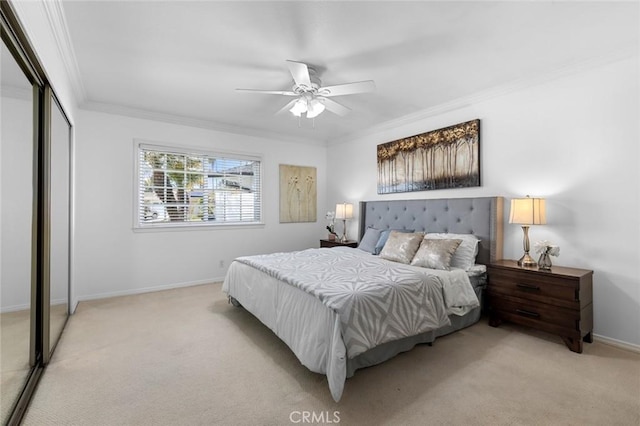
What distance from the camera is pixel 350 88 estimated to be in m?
2.72

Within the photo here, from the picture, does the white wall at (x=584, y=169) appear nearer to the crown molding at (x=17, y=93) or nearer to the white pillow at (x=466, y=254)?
the white pillow at (x=466, y=254)

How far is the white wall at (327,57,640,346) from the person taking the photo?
2557 mm

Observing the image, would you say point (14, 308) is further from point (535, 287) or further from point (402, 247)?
point (535, 287)

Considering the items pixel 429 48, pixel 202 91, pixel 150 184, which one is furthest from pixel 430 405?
pixel 150 184

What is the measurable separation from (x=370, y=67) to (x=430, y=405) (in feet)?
9.28

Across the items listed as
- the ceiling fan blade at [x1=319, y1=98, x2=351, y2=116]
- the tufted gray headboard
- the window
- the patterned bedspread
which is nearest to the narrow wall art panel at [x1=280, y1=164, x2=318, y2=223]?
the window

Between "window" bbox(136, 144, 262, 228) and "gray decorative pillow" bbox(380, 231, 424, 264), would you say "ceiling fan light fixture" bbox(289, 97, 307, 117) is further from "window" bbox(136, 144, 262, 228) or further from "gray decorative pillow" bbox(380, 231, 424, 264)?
"window" bbox(136, 144, 262, 228)

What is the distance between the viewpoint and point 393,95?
3.59 metres

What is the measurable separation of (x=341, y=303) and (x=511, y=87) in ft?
10.1

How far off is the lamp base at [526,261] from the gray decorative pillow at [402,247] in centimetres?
99

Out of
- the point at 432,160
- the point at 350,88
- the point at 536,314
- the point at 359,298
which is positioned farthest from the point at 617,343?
the point at 350,88

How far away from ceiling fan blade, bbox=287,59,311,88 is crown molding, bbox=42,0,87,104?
162cm

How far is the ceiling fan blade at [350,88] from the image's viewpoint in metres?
2.63

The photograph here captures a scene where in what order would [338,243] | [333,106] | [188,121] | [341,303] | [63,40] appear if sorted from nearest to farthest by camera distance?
1. [341,303]
2. [63,40]
3. [333,106]
4. [188,121]
5. [338,243]
